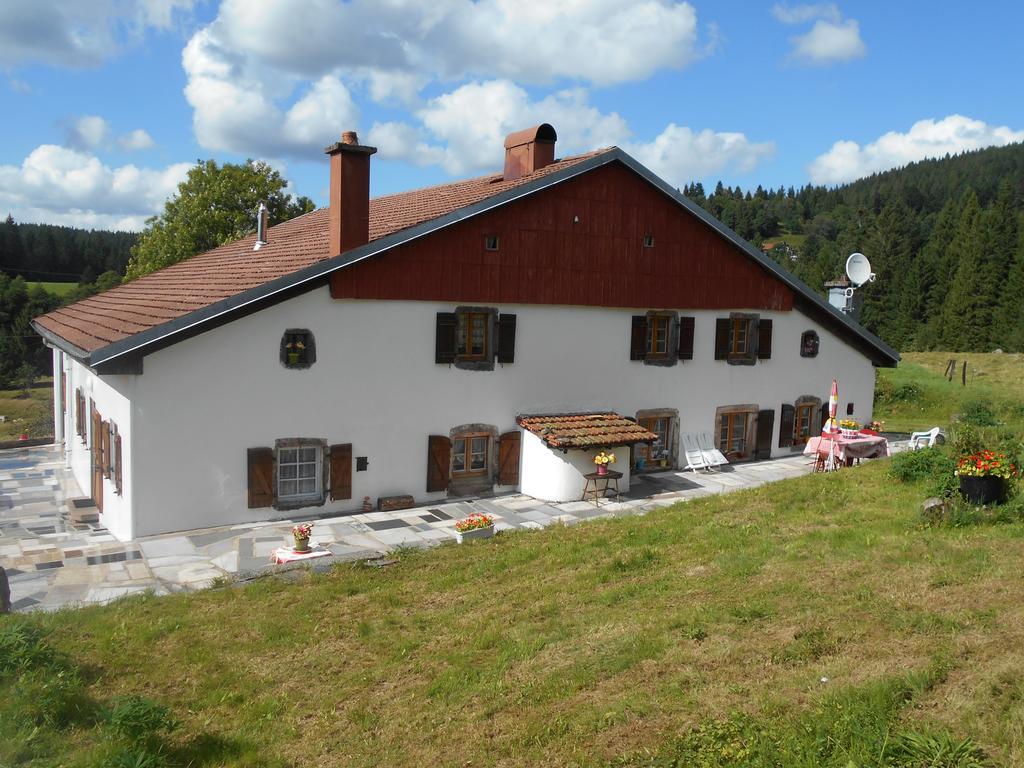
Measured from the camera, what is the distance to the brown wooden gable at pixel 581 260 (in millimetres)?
14695

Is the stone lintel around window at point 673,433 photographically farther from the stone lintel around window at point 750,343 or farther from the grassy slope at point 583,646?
the grassy slope at point 583,646

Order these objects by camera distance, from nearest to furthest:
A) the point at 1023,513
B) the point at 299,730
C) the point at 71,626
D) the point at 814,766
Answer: the point at 814,766 < the point at 299,730 < the point at 71,626 < the point at 1023,513

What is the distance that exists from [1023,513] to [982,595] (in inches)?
117

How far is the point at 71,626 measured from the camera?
876cm

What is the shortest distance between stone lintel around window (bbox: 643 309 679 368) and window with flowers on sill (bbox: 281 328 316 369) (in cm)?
756

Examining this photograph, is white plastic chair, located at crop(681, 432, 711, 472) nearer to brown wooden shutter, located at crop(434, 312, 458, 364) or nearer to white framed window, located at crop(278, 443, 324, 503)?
brown wooden shutter, located at crop(434, 312, 458, 364)

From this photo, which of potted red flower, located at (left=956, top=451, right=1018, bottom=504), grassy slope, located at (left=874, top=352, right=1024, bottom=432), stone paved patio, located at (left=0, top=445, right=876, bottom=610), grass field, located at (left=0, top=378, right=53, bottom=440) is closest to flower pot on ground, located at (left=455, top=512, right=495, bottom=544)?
stone paved patio, located at (left=0, top=445, right=876, bottom=610)

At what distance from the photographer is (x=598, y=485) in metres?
15.8

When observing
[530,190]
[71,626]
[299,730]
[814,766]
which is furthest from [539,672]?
[530,190]

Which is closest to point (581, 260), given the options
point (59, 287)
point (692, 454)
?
point (692, 454)

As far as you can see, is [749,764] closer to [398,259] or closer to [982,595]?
[982,595]

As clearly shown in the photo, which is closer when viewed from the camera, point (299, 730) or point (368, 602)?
point (299, 730)

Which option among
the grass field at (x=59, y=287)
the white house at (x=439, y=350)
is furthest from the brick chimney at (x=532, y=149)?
the grass field at (x=59, y=287)

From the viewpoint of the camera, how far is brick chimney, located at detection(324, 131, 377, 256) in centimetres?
1395
